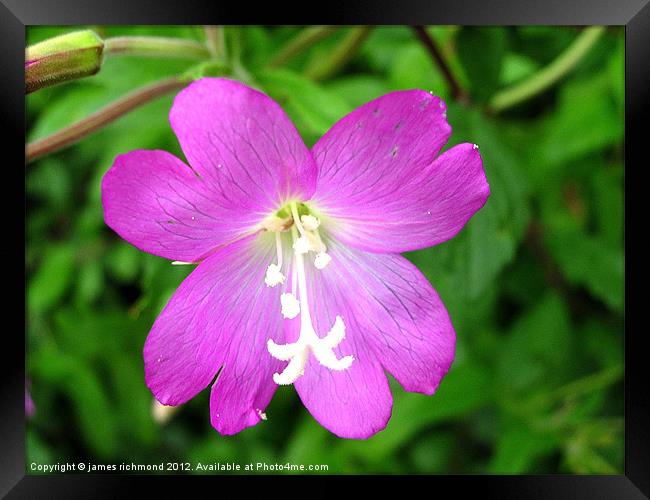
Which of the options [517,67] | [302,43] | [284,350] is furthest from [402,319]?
[517,67]

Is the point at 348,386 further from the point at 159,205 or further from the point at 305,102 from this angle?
the point at 305,102

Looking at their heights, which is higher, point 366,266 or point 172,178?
point 172,178

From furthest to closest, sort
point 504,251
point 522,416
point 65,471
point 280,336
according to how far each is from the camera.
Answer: point 522,416, point 504,251, point 65,471, point 280,336

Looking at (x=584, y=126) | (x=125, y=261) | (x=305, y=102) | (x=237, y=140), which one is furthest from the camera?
(x=125, y=261)

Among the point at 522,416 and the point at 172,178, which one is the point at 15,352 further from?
the point at 522,416
